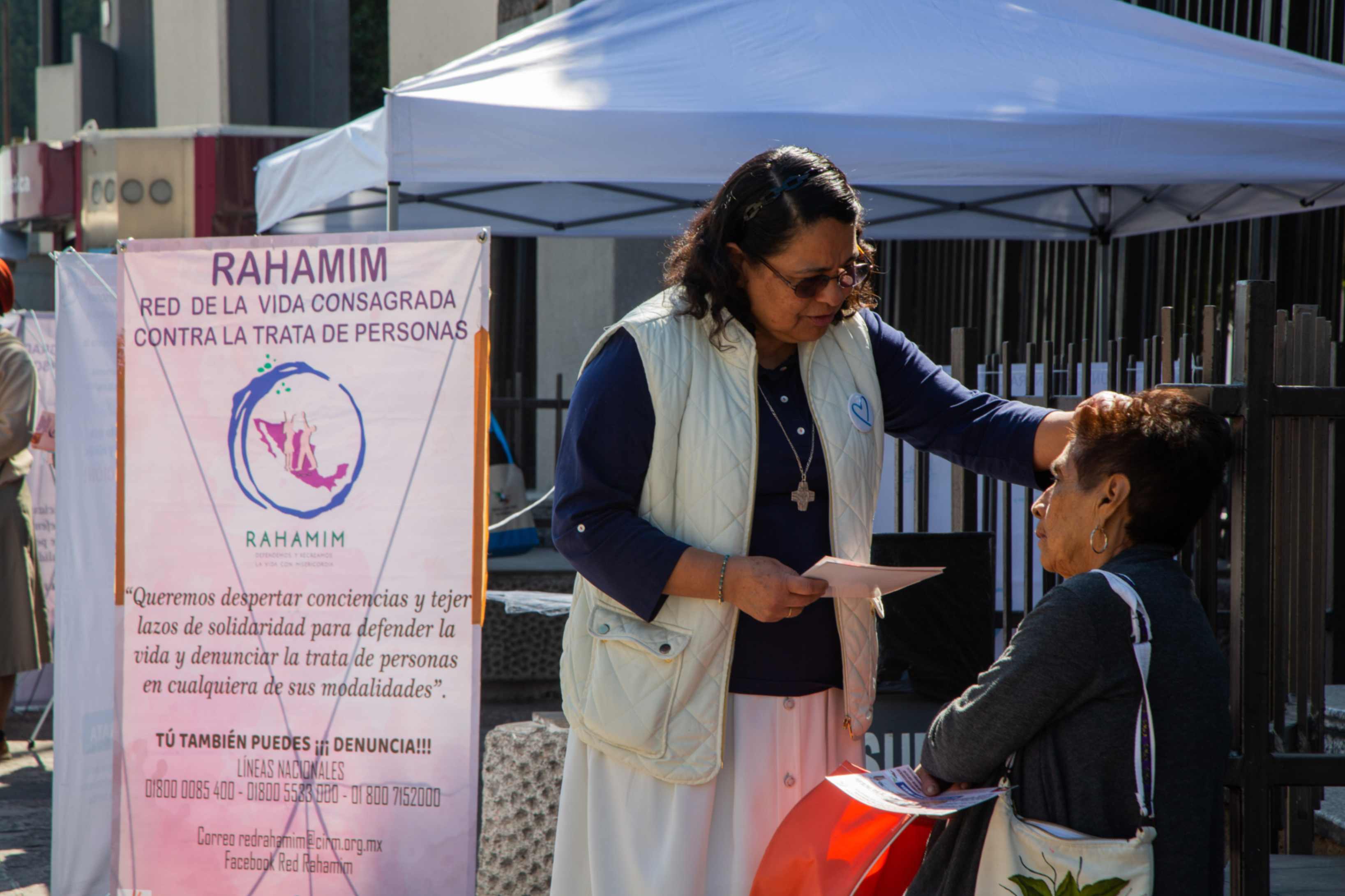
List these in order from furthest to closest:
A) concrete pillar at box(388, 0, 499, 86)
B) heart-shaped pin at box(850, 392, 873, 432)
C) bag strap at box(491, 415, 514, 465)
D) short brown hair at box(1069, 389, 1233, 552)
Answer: concrete pillar at box(388, 0, 499, 86), bag strap at box(491, 415, 514, 465), heart-shaped pin at box(850, 392, 873, 432), short brown hair at box(1069, 389, 1233, 552)

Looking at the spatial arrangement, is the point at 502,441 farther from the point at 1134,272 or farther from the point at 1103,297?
the point at 1134,272

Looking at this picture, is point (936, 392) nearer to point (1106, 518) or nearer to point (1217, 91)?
point (1106, 518)

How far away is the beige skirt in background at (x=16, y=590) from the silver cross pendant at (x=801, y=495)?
15.1 ft

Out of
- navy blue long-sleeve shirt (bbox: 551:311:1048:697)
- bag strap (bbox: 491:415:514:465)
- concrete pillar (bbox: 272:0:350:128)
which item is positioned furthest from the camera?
concrete pillar (bbox: 272:0:350:128)

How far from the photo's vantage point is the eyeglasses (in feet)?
7.30

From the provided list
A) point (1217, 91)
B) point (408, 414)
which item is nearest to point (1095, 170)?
point (1217, 91)

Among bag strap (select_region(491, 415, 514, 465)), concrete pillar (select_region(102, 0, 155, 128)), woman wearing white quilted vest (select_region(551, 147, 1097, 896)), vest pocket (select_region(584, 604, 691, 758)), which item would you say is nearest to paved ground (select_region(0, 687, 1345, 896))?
bag strap (select_region(491, 415, 514, 465))

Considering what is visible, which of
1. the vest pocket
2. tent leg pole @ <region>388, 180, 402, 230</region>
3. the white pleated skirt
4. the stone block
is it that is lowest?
the stone block

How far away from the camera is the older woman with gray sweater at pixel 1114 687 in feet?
5.90

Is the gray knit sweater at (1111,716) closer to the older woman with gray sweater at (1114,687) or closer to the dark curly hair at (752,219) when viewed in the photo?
the older woman with gray sweater at (1114,687)

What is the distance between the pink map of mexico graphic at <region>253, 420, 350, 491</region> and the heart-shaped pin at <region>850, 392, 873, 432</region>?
4.95ft

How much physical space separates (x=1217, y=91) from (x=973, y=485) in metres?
1.63

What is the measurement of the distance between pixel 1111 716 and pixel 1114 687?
0.14 ft

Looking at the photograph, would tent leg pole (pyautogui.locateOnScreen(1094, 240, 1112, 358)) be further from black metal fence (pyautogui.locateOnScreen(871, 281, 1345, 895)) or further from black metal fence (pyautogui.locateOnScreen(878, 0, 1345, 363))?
black metal fence (pyautogui.locateOnScreen(871, 281, 1345, 895))
